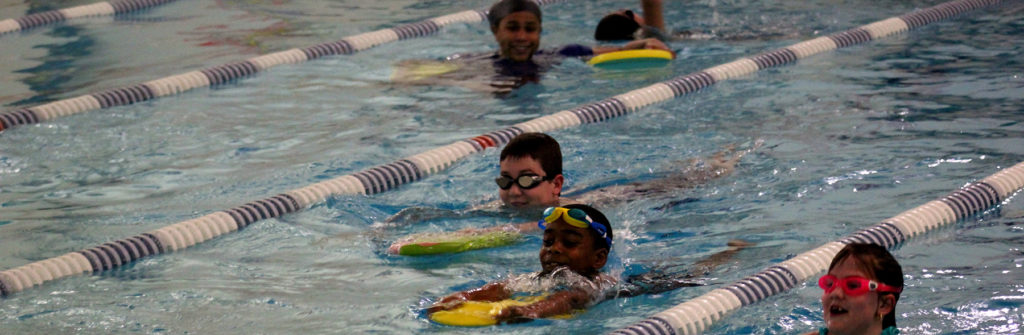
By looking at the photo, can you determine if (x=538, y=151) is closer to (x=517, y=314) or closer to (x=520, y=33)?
(x=517, y=314)

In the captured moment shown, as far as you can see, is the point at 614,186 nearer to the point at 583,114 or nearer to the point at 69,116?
the point at 583,114

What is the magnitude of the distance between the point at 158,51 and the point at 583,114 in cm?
347

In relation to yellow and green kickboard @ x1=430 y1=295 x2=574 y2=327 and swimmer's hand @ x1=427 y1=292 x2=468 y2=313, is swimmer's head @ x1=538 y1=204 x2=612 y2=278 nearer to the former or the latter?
yellow and green kickboard @ x1=430 y1=295 x2=574 y2=327

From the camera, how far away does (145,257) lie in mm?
4645

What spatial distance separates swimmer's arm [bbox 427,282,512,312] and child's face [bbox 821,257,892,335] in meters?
1.09

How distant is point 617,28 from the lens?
890 cm

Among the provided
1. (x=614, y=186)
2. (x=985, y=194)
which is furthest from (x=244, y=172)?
(x=985, y=194)

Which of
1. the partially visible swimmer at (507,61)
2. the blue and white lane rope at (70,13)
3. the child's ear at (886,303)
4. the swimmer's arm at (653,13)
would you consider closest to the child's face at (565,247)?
the child's ear at (886,303)

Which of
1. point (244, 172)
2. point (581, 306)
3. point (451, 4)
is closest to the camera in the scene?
point (581, 306)

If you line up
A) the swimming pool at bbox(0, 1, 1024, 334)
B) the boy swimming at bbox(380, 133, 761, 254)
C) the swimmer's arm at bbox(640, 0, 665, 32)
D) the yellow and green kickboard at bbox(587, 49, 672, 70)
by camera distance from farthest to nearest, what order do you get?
the swimmer's arm at bbox(640, 0, 665, 32) → the yellow and green kickboard at bbox(587, 49, 672, 70) → the boy swimming at bbox(380, 133, 761, 254) → the swimming pool at bbox(0, 1, 1024, 334)

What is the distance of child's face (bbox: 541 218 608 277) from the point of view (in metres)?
3.92

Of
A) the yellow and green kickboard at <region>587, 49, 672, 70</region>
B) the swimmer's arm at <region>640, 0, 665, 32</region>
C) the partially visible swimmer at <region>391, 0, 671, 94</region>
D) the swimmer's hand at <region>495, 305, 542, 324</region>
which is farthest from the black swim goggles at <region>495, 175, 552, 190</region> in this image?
the swimmer's arm at <region>640, 0, 665, 32</region>

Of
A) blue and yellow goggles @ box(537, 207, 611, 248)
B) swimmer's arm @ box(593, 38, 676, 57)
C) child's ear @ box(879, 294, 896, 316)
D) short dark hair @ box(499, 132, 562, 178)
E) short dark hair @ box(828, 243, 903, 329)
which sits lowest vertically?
swimmer's arm @ box(593, 38, 676, 57)

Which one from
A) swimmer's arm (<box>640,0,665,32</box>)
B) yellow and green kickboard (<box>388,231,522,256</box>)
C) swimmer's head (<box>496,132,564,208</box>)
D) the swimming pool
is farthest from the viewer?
swimmer's arm (<box>640,0,665,32</box>)
